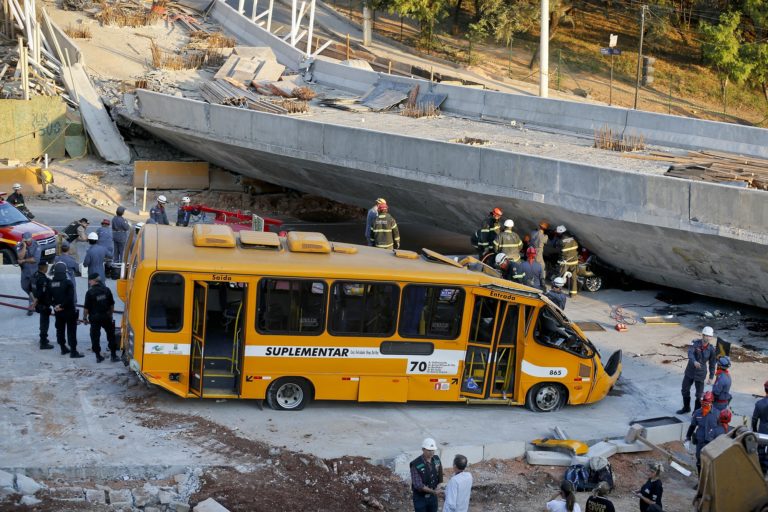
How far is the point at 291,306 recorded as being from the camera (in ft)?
45.6

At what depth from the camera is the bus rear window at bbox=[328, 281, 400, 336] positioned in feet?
46.1

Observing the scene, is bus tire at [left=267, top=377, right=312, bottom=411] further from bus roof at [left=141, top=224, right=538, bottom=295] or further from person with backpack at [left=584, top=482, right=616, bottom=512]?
person with backpack at [left=584, top=482, right=616, bottom=512]

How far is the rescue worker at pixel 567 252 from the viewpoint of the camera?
67.3 ft

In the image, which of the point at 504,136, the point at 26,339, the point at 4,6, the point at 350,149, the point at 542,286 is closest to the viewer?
the point at 26,339

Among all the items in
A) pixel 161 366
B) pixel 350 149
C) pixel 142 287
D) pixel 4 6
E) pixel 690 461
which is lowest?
pixel 690 461

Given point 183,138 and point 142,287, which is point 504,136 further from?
point 142,287

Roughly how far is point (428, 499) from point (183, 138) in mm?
20342

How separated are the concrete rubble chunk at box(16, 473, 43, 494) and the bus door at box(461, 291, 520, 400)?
6.03 meters

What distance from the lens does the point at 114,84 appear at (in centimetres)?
3412

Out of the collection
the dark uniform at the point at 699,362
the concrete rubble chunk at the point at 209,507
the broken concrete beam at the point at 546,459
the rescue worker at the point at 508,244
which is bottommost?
the broken concrete beam at the point at 546,459

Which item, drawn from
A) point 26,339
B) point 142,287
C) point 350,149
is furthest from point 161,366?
point 350,149

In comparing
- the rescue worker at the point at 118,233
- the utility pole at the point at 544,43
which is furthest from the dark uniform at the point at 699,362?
the utility pole at the point at 544,43

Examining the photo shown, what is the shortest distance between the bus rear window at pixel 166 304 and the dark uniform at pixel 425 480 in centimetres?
436

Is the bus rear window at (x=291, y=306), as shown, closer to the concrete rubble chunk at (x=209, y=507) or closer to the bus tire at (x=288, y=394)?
the bus tire at (x=288, y=394)
